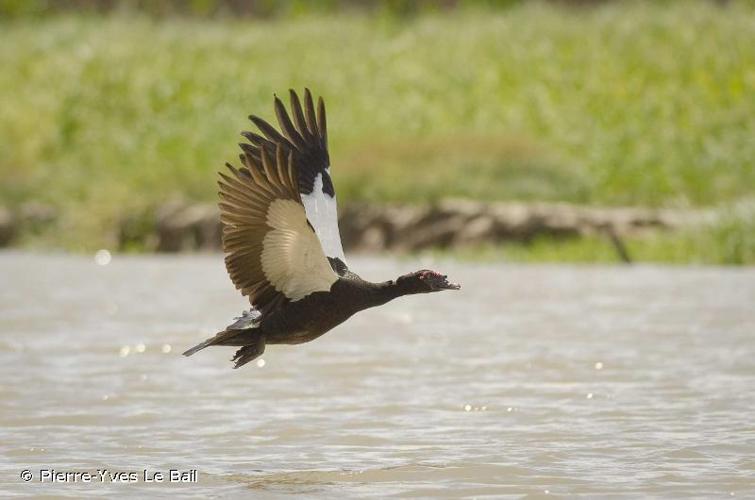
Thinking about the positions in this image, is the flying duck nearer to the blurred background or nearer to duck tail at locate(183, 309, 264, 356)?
duck tail at locate(183, 309, 264, 356)

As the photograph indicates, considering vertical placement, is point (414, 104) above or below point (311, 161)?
above

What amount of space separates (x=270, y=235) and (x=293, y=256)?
0.13 metres

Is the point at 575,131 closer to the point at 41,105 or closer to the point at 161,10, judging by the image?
the point at 41,105

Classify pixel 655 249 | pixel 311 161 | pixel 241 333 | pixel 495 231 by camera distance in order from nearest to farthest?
pixel 241 333 < pixel 311 161 < pixel 655 249 < pixel 495 231

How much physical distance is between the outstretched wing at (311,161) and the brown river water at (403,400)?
3.05 ft

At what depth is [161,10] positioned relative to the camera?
3866 centimetres

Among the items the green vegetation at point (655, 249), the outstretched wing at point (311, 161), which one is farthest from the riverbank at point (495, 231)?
the outstretched wing at point (311, 161)

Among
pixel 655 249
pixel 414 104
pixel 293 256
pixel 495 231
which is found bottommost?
pixel 293 256

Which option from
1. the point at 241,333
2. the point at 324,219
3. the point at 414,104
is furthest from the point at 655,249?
the point at 241,333

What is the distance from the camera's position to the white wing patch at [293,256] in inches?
256

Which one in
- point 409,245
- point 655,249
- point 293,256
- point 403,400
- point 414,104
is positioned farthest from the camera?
point 414,104

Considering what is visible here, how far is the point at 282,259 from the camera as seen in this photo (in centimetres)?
666

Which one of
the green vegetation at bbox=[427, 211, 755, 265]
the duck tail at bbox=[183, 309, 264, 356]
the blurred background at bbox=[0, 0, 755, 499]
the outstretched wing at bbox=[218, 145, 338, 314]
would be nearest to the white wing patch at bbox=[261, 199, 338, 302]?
the outstretched wing at bbox=[218, 145, 338, 314]

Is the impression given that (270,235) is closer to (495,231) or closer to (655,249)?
(655,249)
